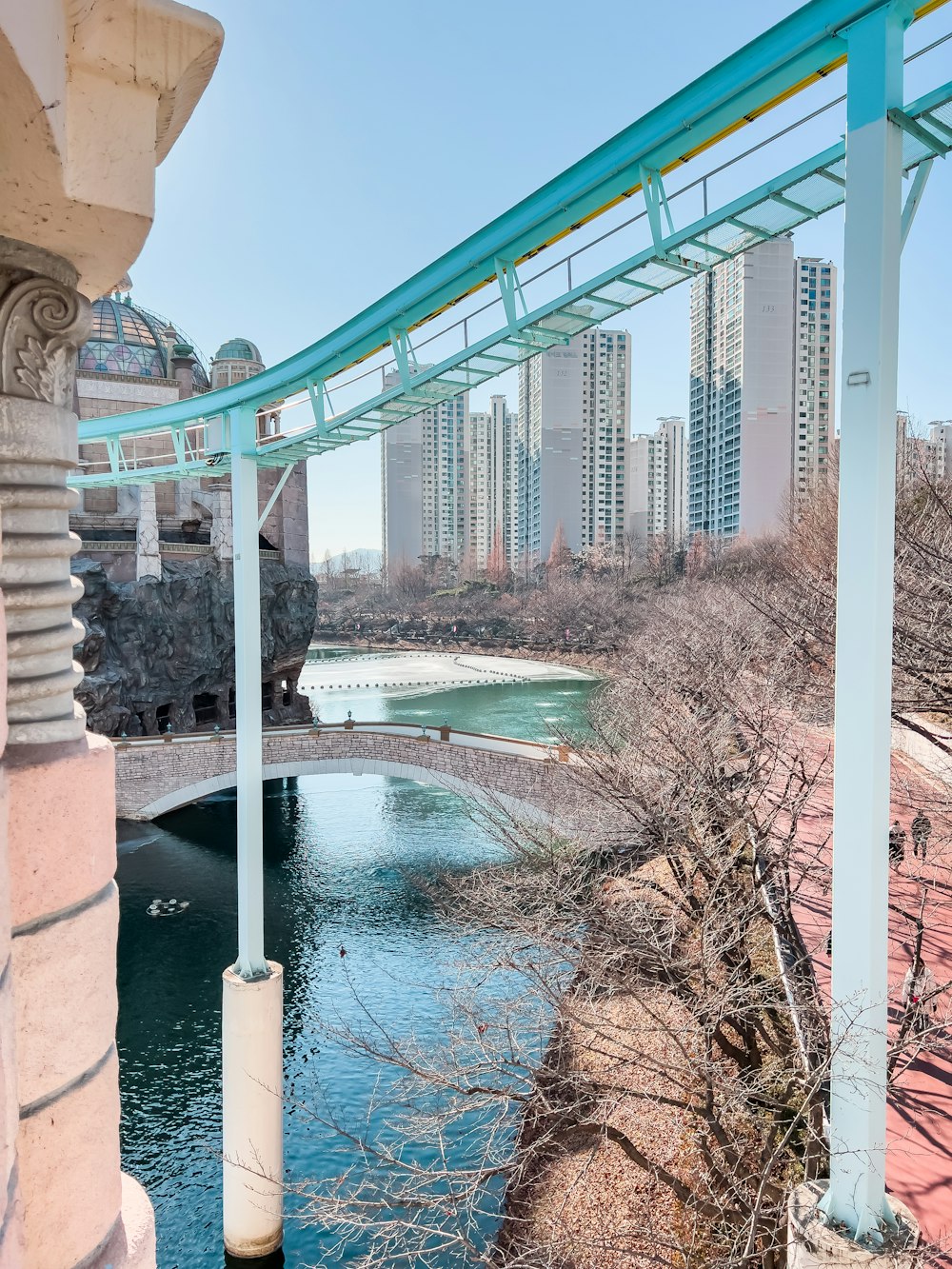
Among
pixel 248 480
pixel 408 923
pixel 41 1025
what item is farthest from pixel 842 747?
pixel 408 923

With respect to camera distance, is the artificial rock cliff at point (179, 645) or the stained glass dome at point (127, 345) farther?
the stained glass dome at point (127, 345)

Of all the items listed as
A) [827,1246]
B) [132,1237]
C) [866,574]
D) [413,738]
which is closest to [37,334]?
[132,1237]

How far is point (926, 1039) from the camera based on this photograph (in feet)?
19.7

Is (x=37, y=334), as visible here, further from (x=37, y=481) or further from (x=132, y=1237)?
(x=132, y=1237)

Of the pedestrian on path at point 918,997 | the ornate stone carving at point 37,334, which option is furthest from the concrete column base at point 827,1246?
the ornate stone carving at point 37,334

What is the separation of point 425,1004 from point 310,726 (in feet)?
33.7

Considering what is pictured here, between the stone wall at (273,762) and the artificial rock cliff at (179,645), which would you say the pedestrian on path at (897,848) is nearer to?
the stone wall at (273,762)

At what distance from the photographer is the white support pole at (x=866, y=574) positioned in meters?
3.36

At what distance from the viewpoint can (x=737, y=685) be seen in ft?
43.0

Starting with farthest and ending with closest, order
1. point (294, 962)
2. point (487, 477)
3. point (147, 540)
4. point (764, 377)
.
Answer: point (487, 477), point (764, 377), point (147, 540), point (294, 962)

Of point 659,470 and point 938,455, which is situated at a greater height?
point 659,470

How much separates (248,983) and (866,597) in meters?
6.40

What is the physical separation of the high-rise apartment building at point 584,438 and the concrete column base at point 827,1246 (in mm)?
70962

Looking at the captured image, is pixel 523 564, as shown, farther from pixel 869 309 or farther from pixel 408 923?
pixel 869 309
